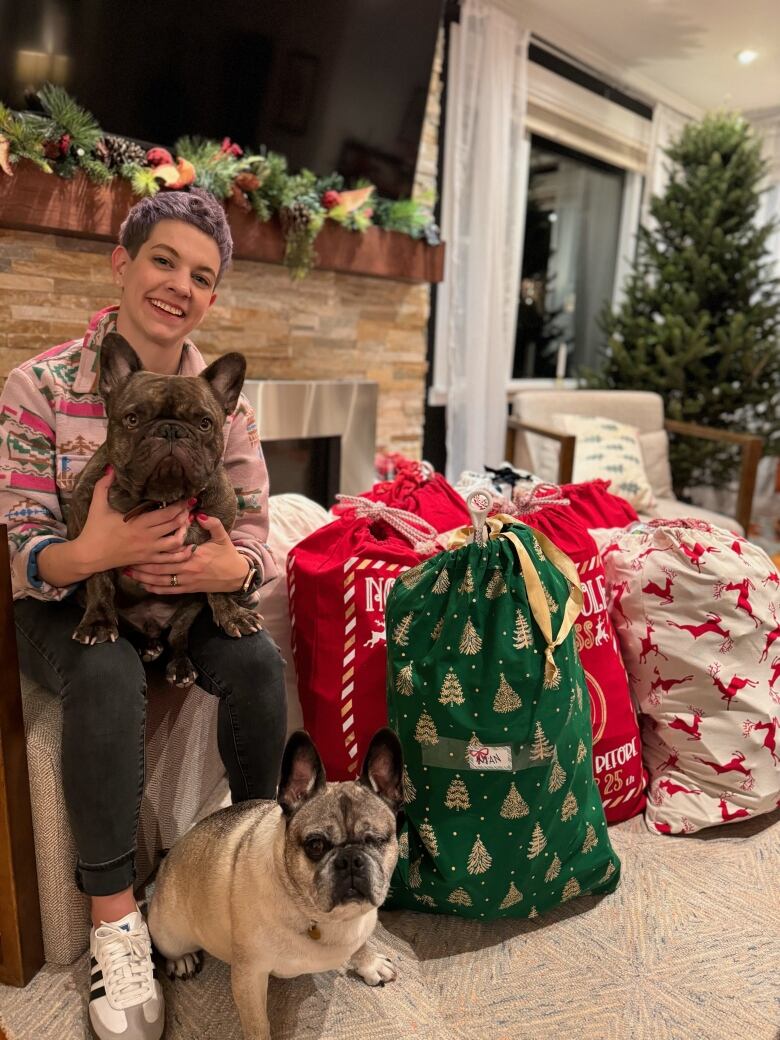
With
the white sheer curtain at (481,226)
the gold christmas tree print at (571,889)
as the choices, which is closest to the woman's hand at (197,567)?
the gold christmas tree print at (571,889)

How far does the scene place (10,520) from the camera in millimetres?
1164

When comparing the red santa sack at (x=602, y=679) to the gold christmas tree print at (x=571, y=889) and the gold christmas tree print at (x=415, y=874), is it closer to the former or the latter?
the gold christmas tree print at (x=571, y=889)

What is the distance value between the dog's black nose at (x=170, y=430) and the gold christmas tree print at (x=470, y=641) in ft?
1.80

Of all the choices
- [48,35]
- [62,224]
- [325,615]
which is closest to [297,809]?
[325,615]

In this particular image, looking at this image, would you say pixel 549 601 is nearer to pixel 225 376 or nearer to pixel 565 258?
pixel 225 376

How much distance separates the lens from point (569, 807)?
4.18 ft

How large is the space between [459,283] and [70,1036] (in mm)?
3283

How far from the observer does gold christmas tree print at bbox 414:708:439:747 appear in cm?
123

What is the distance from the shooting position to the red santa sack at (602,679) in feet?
4.94

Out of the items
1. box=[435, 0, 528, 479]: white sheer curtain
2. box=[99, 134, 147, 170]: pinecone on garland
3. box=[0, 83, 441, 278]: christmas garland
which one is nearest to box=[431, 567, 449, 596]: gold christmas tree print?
box=[0, 83, 441, 278]: christmas garland

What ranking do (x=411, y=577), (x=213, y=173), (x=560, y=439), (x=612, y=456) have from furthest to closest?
(x=612, y=456), (x=560, y=439), (x=213, y=173), (x=411, y=577)

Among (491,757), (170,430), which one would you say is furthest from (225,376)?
(491,757)

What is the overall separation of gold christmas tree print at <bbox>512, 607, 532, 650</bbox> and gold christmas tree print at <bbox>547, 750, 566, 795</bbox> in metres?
0.19

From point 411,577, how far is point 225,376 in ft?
1.53
